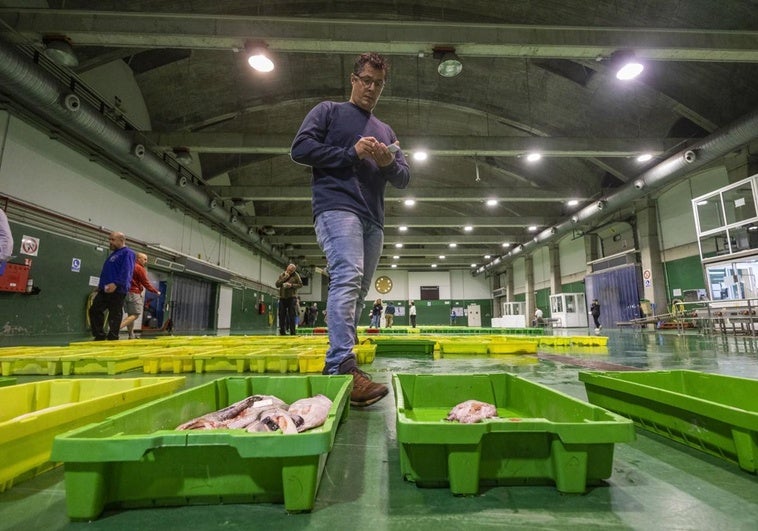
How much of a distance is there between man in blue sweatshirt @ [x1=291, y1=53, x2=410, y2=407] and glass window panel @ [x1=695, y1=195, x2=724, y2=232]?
474 inches

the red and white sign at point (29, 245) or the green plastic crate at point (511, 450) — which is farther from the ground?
the red and white sign at point (29, 245)

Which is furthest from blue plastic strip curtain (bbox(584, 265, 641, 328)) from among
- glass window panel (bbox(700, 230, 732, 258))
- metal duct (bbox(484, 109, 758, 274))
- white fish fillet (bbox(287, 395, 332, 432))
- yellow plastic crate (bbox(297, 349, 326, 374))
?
white fish fillet (bbox(287, 395, 332, 432))

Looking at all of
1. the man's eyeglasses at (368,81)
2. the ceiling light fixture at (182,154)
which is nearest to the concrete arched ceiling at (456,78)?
the ceiling light fixture at (182,154)

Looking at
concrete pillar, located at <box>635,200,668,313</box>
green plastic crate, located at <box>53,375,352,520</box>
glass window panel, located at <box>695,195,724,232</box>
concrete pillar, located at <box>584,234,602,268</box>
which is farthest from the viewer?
concrete pillar, located at <box>584,234,602,268</box>

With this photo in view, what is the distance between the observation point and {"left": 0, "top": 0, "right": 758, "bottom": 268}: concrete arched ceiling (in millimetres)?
5441

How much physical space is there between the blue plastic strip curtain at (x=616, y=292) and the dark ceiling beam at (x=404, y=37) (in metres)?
10.0

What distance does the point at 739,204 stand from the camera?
8.65 m

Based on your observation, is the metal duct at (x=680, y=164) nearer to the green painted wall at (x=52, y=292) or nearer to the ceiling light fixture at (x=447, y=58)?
the ceiling light fixture at (x=447, y=58)

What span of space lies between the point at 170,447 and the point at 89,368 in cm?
256

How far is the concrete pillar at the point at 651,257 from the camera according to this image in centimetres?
1244

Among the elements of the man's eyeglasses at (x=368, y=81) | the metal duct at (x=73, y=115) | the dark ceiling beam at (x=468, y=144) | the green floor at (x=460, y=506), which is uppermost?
the dark ceiling beam at (x=468, y=144)

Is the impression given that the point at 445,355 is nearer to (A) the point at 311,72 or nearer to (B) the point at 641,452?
(B) the point at 641,452

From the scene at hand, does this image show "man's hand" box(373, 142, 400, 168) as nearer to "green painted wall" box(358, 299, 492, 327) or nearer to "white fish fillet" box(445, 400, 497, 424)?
"white fish fillet" box(445, 400, 497, 424)

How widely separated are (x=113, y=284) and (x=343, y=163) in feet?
14.5
